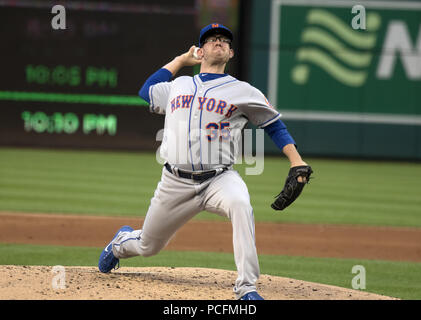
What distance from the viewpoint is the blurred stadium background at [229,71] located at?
14.1 m

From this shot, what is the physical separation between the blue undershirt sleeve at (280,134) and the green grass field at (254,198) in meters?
1.58

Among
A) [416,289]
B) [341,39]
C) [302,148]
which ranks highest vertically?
[341,39]

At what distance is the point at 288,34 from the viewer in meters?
16.6

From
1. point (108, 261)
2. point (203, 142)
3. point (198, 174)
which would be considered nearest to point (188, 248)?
point (108, 261)

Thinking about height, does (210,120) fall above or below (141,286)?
above

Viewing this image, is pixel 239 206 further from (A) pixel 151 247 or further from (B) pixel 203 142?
(A) pixel 151 247

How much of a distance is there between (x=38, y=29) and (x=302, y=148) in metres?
6.66

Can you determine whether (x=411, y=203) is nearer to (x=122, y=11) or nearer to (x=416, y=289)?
(x=416, y=289)

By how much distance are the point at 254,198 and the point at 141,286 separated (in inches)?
255

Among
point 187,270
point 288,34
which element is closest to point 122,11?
point 288,34

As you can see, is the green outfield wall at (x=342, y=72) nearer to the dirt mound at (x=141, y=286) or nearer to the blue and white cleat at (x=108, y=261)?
the dirt mound at (x=141, y=286)

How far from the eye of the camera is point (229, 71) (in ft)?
52.3
